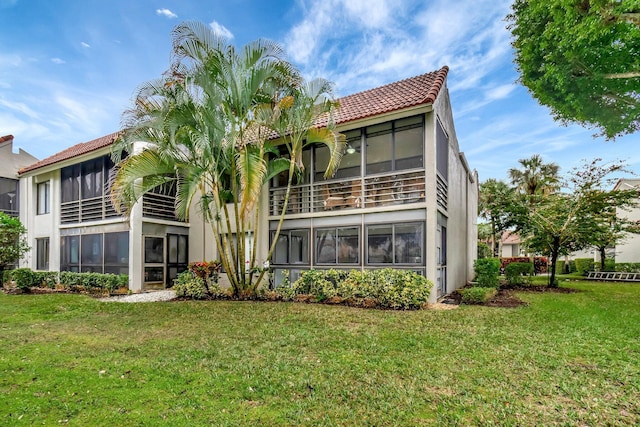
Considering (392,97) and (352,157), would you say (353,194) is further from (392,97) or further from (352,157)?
(392,97)

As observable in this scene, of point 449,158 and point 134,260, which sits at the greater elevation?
point 449,158

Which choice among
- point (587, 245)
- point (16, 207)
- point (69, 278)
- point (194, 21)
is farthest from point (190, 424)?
point (16, 207)

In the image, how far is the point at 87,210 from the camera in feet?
56.5

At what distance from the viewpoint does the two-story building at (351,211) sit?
11148mm

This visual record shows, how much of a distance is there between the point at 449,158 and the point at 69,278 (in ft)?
58.5

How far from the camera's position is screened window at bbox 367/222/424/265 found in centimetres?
1095

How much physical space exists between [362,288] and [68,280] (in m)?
14.4

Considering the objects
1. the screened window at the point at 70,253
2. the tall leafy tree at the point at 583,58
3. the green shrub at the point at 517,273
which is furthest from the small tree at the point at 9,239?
the green shrub at the point at 517,273

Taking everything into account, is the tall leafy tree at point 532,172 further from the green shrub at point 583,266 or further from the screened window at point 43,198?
the screened window at point 43,198

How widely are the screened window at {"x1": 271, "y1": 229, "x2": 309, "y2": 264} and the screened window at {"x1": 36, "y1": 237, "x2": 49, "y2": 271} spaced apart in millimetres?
14684

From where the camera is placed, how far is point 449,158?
13.9m

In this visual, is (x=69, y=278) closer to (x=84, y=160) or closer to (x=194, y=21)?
(x=84, y=160)

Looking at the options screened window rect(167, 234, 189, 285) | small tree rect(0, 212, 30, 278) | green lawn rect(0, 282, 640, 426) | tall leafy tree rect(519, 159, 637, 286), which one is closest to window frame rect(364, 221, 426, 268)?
green lawn rect(0, 282, 640, 426)

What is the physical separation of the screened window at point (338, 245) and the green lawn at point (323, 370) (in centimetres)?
327
